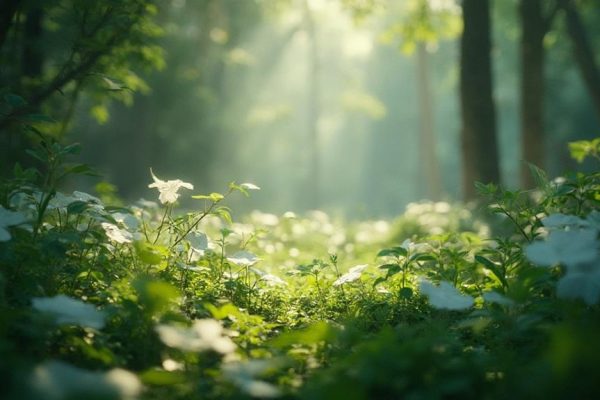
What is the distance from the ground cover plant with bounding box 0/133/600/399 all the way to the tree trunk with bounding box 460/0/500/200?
3.65 meters

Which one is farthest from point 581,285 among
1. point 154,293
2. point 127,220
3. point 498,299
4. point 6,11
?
point 6,11

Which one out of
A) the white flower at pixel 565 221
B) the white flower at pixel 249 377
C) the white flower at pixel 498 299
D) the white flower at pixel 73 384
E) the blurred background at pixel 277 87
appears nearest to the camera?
the white flower at pixel 73 384

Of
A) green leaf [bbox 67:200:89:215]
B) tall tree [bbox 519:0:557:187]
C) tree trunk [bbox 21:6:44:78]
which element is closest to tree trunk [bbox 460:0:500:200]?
tall tree [bbox 519:0:557:187]

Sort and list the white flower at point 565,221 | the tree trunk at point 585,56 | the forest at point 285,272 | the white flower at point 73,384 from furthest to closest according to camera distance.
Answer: the tree trunk at point 585,56, the white flower at point 565,221, the forest at point 285,272, the white flower at point 73,384

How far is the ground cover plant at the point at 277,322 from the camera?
4.89 ft

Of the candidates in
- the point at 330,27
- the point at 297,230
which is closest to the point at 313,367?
the point at 297,230

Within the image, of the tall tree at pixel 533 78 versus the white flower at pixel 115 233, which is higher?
the tall tree at pixel 533 78

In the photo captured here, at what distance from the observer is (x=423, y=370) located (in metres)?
1.58

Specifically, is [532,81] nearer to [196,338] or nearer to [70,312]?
[196,338]

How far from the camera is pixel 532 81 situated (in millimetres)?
7801

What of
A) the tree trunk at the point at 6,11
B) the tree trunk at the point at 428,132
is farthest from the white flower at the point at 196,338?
the tree trunk at the point at 428,132

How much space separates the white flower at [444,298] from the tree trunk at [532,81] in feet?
20.6

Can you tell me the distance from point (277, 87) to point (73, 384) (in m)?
31.3

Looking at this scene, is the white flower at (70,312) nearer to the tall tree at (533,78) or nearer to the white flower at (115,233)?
the white flower at (115,233)
